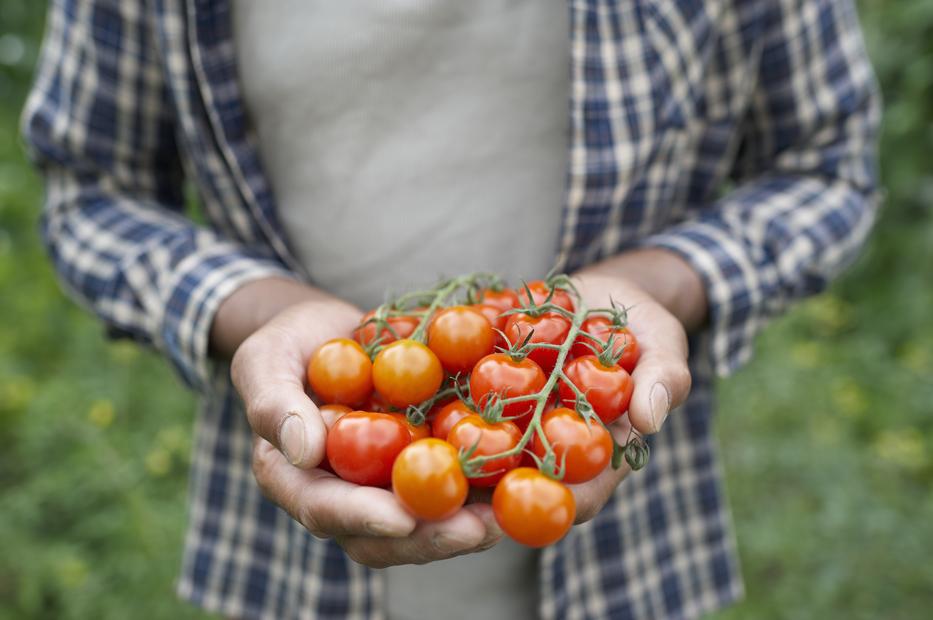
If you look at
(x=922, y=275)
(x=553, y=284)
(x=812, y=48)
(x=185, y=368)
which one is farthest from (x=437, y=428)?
(x=922, y=275)

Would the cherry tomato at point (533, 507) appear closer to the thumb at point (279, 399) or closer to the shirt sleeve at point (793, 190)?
the thumb at point (279, 399)

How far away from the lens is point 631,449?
1229 millimetres

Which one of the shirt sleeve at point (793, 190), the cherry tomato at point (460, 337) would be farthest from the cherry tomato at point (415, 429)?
the shirt sleeve at point (793, 190)

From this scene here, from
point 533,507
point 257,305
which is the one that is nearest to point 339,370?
point 257,305

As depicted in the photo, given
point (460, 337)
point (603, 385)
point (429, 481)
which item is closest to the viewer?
point (429, 481)

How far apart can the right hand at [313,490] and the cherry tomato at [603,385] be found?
8.9 inches

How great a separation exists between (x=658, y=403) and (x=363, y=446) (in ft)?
1.40

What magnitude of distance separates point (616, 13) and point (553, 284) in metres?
0.50

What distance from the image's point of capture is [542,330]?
1.32 m

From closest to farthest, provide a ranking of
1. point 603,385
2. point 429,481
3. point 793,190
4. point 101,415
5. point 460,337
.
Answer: point 429,481
point 603,385
point 460,337
point 793,190
point 101,415

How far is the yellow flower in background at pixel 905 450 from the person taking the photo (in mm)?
2658

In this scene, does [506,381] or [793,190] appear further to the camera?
[793,190]

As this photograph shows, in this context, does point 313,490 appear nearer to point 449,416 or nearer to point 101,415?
point 449,416

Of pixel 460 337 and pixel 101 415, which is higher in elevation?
pixel 460 337
